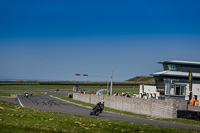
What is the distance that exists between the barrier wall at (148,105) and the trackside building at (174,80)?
16078 millimetres

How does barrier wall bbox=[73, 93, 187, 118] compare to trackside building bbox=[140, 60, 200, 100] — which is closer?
barrier wall bbox=[73, 93, 187, 118]

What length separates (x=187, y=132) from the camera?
16844 millimetres

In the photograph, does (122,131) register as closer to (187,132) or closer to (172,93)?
(187,132)

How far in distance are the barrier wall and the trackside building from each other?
16078mm

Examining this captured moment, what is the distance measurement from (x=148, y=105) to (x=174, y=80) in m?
38.2

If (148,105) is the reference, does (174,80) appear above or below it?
above

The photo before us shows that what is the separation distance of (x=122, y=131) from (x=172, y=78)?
199 ft

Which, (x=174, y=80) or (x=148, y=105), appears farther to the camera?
(x=174, y=80)

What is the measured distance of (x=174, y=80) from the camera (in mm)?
73750

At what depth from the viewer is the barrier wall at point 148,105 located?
3097 cm

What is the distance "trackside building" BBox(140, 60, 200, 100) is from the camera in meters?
63.4

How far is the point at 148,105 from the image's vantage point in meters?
37.3

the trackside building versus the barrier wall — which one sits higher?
the trackside building

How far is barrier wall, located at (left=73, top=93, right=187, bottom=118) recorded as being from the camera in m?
31.0
